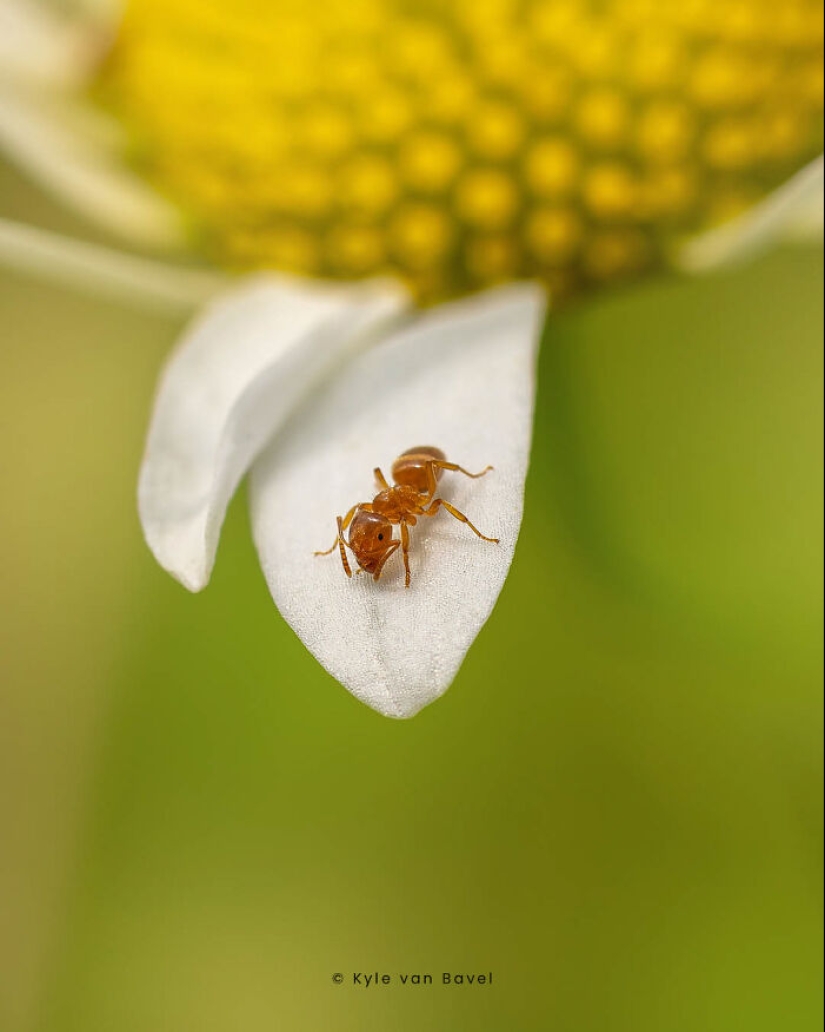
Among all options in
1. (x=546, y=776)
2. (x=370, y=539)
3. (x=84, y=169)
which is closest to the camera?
(x=370, y=539)

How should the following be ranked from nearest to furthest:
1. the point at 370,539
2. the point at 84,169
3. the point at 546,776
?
the point at 370,539, the point at 546,776, the point at 84,169

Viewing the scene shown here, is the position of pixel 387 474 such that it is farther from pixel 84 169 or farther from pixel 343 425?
pixel 84 169

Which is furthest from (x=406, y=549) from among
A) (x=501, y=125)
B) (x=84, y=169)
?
(x=84, y=169)

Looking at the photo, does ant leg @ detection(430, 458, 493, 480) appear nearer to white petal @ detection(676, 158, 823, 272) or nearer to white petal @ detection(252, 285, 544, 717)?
white petal @ detection(252, 285, 544, 717)

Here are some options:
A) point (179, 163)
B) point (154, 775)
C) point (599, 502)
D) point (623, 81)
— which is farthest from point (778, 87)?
point (154, 775)

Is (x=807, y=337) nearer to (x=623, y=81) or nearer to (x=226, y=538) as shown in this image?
(x=623, y=81)

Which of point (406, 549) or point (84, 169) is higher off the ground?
point (84, 169)

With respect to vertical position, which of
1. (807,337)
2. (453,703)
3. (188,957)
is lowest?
(188,957)
